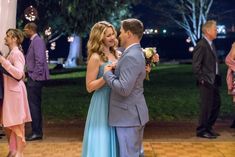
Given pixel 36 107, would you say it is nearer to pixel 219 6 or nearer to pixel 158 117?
pixel 158 117

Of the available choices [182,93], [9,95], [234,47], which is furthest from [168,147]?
[182,93]

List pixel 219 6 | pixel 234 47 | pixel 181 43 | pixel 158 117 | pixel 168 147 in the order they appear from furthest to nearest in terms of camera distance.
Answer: pixel 219 6 < pixel 181 43 < pixel 158 117 < pixel 234 47 < pixel 168 147

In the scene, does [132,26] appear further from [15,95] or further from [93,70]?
[15,95]

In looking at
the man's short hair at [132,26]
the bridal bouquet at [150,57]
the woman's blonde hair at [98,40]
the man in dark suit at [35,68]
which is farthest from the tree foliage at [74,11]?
the man's short hair at [132,26]

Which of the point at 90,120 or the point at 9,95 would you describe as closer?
the point at 90,120

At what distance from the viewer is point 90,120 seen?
537 centimetres

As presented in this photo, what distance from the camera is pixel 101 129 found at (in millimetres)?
5281

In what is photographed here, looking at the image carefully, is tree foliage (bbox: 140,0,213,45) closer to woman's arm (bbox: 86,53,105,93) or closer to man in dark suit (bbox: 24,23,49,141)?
man in dark suit (bbox: 24,23,49,141)

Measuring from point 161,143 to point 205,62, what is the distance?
150cm

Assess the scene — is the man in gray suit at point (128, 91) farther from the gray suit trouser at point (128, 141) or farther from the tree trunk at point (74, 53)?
the tree trunk at point (74, 53)

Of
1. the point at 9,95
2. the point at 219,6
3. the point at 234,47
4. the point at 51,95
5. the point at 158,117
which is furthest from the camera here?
the point at 219,6

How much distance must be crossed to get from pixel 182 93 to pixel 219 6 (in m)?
43.5

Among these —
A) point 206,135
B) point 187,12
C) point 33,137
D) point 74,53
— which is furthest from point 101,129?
point 187,12

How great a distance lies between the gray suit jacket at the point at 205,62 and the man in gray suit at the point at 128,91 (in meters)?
3.76
